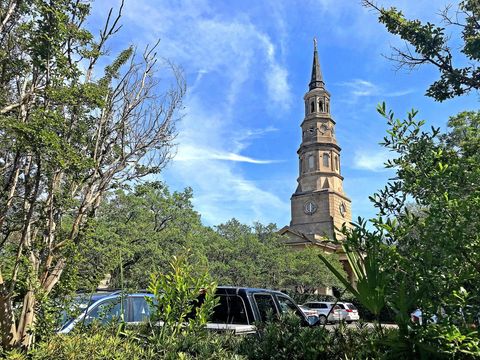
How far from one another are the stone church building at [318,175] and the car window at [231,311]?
178 ft

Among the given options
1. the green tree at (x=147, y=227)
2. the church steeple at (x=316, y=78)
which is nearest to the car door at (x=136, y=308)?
the green tree at (x=147, y=227)

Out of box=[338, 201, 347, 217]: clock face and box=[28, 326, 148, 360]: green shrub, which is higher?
box=[338, 201, 347, 217]: clock face

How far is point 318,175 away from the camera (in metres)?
63.8

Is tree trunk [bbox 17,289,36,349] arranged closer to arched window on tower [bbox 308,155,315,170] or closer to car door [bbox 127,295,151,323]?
car door [bbox 127,295,151,323]

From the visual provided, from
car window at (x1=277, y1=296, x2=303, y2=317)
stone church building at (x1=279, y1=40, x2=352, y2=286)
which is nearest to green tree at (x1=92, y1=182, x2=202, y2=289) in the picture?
car window at (x1=277, y1=296, x2=303, y2=317)

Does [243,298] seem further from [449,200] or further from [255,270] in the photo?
[255,270]

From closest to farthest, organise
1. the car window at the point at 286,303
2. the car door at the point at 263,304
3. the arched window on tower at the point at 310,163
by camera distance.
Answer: the car door at the point at 263,304
the car window at the point at 286,303
the arched window on tower at the point at 310,163

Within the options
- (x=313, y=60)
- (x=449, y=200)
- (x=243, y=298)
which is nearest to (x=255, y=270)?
(x=243, y=298)

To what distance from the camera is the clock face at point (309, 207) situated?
206 ft

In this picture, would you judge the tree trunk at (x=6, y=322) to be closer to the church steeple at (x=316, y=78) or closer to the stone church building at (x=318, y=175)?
the stone church building at (x=318, y=175)

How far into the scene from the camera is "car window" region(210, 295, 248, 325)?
7.08 m

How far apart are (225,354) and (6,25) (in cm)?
617

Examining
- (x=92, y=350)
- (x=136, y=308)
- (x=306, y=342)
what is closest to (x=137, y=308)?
(x=136, y=308)

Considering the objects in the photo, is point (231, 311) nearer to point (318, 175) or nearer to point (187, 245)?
point (187, 245)
